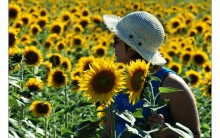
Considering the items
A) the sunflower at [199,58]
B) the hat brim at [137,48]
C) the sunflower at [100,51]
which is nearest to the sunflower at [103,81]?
the hat brim at [137,48]

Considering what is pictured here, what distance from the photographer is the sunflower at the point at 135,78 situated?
5.49 ft

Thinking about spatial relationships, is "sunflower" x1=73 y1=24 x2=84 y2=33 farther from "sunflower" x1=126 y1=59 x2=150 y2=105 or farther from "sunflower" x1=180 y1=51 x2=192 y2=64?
"sunflower" x1=126 y1=59 x2=150 y2=105

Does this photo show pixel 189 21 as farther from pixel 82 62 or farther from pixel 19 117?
pixel 19 117

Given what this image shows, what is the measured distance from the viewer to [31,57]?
357 centimetres

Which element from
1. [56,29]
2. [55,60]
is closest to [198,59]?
[55,60]

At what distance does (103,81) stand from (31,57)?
77.3 inches

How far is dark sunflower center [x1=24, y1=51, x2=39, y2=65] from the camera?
3547mm

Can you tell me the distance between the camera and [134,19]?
2094 mm

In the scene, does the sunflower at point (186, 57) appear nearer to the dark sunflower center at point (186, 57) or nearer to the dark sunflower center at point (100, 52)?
the dark sunflower center at point (186, 57)

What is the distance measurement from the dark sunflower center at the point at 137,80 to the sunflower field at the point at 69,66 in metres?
0.06
